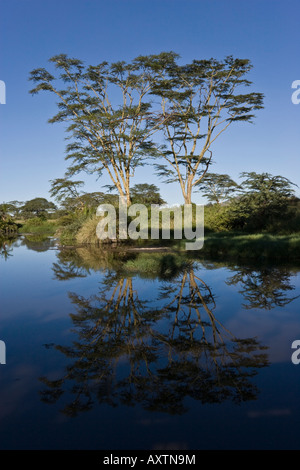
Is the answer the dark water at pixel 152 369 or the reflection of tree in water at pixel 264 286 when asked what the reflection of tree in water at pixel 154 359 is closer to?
the dark water at pixel 152 369

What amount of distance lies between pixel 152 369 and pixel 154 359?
→ 19 centimetres

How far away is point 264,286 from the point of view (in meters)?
5.77

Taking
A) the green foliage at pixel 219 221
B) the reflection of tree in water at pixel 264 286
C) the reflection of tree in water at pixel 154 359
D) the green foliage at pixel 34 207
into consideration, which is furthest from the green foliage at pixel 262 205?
the green foliage at pixel 34 207

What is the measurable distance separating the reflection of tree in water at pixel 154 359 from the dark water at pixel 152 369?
0.03 ft

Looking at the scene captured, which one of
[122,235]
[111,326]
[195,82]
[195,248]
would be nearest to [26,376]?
[111,326]

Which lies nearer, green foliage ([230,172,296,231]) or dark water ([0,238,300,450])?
dark water ([0,238,300,450])

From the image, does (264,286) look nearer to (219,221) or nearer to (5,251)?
(219,221)

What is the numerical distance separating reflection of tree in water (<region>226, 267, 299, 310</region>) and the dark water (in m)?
0.04

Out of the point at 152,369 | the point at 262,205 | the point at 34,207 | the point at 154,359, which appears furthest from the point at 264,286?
the point at 34,207

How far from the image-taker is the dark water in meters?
1.94

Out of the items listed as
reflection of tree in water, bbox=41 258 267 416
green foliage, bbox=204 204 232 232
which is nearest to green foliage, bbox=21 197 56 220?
green foliage, bbox=204 204 232 232

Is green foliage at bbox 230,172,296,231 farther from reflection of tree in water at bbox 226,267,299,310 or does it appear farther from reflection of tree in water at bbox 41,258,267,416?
reflection of tree in water at bbox 41,258,267,416

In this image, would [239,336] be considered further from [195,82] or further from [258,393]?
[195,82]

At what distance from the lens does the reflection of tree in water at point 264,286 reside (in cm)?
480
